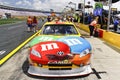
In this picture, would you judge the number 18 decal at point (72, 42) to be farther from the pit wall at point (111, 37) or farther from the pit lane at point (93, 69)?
the pit wall at point (111, 37)

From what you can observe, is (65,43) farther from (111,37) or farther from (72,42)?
(111,37)

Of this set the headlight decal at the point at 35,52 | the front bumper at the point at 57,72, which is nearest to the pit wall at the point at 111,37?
the front bumper at the point at 57,72

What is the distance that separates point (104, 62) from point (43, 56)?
3316 millimetres

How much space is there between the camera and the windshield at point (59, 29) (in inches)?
355

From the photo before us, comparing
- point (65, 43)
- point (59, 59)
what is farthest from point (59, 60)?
point (65, 43)

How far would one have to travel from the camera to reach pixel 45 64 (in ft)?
21.6

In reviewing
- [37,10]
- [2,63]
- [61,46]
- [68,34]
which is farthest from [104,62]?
A: [37,10]

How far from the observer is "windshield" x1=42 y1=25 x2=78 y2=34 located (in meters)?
9.02

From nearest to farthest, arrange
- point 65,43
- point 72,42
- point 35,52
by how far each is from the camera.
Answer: point 35,52
point 65,43
point 72,42

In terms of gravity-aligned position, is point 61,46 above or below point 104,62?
above

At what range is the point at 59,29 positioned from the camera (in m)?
9.15

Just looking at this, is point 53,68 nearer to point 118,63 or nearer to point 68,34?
point 68,34

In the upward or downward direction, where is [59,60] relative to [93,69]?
upward

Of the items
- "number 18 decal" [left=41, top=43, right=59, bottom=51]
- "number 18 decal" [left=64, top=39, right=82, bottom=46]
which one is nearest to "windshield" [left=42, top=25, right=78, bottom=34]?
"number 18 decal" [left=64, top=39, right=82, bottom=46]
